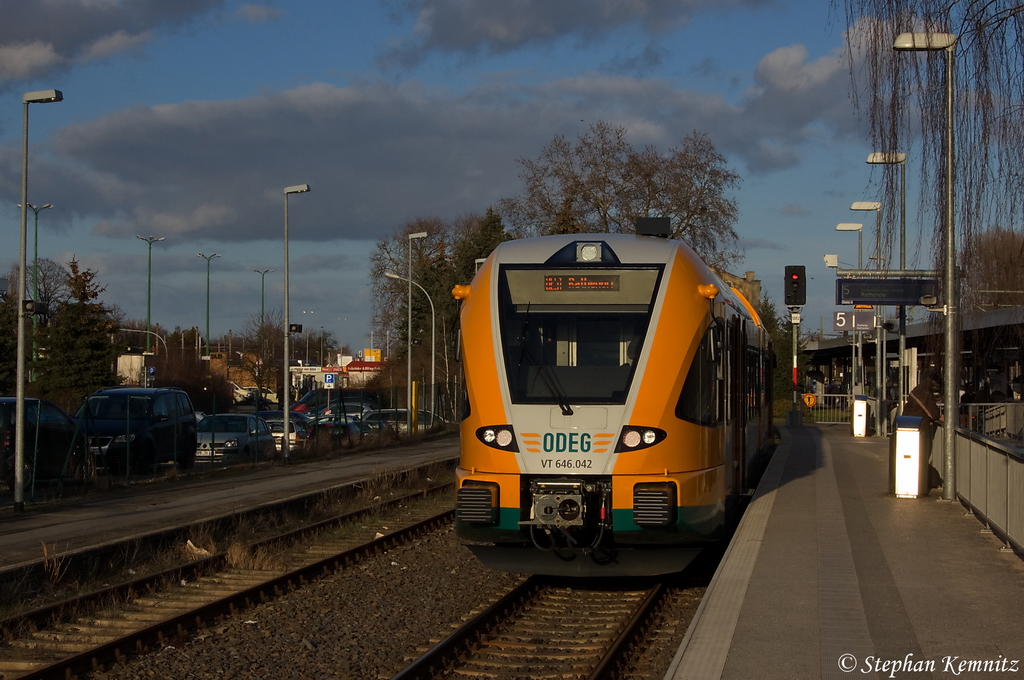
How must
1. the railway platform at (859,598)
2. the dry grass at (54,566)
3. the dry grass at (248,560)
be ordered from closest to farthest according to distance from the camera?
the railway platform at (859,598) < the dry grass at (54,566) < the dry grass at (248,560)

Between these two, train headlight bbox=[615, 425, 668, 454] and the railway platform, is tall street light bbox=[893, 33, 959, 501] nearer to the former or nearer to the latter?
the railway platform

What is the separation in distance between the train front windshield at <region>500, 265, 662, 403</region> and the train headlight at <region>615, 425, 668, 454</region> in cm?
29

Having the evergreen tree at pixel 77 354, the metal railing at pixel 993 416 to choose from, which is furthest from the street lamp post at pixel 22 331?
the evergreen tree at pixel 77 354

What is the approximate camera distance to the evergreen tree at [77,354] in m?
42.2

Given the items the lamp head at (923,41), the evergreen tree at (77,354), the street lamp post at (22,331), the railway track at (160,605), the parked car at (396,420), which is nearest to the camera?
the railway track at (160,605)

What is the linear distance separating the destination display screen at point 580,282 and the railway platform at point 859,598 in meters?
2.66

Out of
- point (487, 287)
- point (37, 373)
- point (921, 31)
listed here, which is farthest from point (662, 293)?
point (37, 373)

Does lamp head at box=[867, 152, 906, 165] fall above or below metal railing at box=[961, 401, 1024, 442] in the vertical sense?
above

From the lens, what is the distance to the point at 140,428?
850 inches

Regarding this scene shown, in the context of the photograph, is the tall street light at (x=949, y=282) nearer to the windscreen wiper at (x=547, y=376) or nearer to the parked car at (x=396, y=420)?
the windscreen wiper at (x=547, y=376)

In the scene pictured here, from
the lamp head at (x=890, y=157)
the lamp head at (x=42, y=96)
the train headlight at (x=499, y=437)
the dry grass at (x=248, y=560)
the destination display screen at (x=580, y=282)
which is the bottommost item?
the dry grass at (x=248, y=560)

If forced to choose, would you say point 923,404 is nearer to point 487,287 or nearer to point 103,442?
point 487,287

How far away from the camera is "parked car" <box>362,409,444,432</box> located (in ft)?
121

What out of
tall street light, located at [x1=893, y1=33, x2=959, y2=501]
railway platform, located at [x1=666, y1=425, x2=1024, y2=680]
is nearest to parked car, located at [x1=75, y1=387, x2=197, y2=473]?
railway platform, located at [x1=666, y1=425, x2=1024, y2=680]
